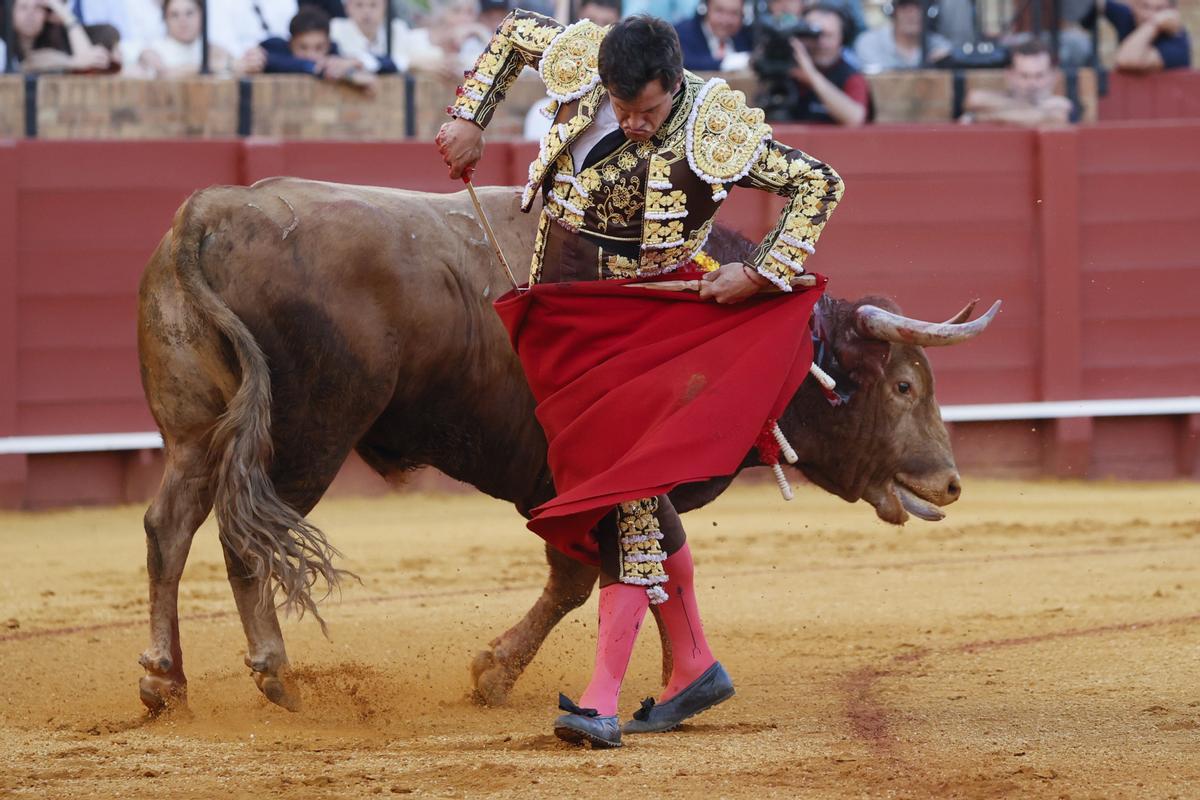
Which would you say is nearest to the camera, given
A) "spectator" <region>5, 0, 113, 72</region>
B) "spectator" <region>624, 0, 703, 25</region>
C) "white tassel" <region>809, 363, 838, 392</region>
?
"white tassel" <region>809, 363, 838, 392</region>

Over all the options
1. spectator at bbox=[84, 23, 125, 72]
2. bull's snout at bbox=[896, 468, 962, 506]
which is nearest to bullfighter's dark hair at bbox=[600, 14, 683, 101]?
bull's snout at bbox=[896, 468, 962, 506]

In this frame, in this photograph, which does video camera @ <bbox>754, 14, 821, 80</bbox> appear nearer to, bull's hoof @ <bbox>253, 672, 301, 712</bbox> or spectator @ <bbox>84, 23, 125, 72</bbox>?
spectator @ <bbox>84, 23, 125, 72</bbox>

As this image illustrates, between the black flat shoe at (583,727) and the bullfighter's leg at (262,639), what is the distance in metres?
0.73

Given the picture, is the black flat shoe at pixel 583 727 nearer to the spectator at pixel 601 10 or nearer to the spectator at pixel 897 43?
the spectator at pixel 601 10

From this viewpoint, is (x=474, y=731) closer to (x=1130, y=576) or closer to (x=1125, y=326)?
(x=1130, y=576)

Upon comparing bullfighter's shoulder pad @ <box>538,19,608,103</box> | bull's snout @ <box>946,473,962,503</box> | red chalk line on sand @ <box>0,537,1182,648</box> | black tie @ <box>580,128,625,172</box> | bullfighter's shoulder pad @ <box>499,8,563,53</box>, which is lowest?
red chalk line on sand @ <box>0,537,1182,648</box>

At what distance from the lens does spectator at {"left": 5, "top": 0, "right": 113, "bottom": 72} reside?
25.6 feet

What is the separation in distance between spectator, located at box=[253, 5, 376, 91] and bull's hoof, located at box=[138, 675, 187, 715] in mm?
4952

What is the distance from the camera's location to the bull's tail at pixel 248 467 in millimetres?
3475

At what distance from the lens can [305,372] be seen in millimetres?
3607

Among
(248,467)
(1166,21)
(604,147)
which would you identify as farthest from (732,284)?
(1166,21)

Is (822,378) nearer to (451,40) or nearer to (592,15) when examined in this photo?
(592,15)

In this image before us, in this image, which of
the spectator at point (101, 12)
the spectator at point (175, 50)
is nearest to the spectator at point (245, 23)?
the spectator at point (175, 50)

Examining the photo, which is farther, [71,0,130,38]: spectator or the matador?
[71,0,130,38]: spectator
